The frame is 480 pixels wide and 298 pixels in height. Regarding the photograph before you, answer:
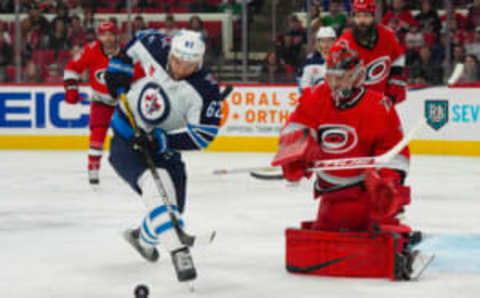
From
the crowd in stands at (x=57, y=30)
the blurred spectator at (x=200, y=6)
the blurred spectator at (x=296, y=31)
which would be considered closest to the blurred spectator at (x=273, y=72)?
the blurred spectator at (x=296, y=31)

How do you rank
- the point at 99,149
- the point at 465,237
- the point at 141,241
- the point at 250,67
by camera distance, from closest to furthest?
the point at 141,241 < the point at 465,237 < the point at 99,149 < the point at 250,67

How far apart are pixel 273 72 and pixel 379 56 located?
4734 millimetres

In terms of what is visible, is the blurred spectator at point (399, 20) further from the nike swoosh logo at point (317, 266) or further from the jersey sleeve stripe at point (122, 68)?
the nike swoosh logo at point (317, 266)

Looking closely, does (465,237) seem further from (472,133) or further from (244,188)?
(472,133)

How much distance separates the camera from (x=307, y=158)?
4.41 metres

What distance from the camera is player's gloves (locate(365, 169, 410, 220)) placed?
429cm

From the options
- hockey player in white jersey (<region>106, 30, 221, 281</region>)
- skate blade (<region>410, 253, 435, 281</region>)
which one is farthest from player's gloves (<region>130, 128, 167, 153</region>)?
skate blade (<region>410, 253, 435, 281</region>)

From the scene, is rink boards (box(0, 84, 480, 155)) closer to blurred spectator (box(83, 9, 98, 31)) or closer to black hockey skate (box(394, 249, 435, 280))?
blurred spectator (box(83, 9, 98, 31))

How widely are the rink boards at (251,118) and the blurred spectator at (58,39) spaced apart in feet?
1.79

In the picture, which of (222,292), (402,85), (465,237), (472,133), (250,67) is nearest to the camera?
(222,292)

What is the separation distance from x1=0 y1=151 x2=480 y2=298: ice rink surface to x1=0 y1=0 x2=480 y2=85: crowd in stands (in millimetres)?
1384

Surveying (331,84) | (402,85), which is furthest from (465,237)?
(331,84)

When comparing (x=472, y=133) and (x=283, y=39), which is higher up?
(x=283, y=39)

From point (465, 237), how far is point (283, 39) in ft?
19.7
